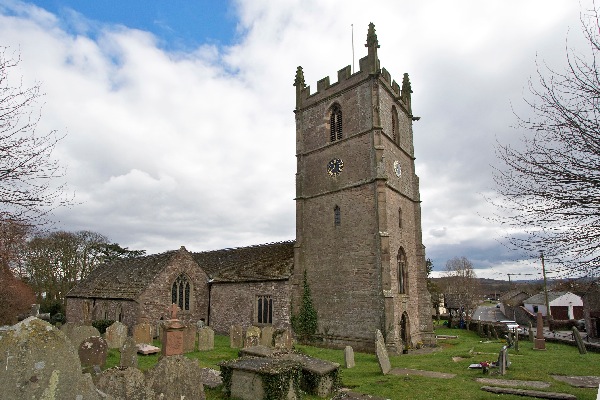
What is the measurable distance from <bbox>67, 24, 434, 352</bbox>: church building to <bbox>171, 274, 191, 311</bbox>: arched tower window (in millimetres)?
63

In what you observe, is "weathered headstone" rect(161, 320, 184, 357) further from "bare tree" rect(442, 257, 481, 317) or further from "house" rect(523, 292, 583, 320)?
"house" rect(523, 292, 583, 320)

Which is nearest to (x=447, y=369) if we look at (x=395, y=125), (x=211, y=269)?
(x=395, y=125)

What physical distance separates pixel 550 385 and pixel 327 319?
11.6 meters

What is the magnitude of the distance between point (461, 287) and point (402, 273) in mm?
39407

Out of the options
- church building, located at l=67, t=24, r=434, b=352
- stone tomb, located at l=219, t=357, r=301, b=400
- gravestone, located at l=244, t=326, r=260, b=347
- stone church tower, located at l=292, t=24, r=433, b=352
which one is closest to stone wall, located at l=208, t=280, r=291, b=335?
church building, located at l=67, t=24, r=434, b=352

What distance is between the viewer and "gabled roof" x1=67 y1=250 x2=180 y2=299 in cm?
2330

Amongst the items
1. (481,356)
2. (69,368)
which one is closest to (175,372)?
(69,368)

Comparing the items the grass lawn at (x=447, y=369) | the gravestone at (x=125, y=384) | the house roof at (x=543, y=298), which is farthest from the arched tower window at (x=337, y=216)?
the house roof at (x=543, y=298)

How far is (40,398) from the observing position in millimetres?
4211

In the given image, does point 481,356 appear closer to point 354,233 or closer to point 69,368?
point 354,233

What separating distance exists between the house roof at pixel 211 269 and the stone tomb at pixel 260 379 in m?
12.0

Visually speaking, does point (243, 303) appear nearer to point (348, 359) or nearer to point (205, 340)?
point (205, 340)

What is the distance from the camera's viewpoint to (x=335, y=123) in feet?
74.9

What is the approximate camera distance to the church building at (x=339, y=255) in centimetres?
1958
